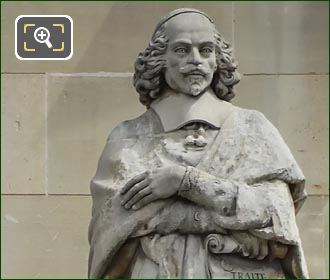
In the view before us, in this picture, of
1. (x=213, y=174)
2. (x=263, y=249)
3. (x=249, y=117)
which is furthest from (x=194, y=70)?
(x=263, y=249)

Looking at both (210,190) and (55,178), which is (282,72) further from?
(210,190)

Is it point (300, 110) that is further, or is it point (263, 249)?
point (300, 110)

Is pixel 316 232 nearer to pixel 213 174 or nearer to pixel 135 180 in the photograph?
pixel 213 174

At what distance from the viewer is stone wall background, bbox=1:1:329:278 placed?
412 inches

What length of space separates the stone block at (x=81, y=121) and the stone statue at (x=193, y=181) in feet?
6.54

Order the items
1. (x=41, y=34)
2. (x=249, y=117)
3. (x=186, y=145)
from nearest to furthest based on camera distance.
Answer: (x=186, y=145) → (x=249, y=117) → (x=41, y=34)

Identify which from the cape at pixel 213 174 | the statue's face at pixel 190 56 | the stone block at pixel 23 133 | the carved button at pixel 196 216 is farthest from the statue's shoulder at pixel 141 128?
the stone block at pixel 23 133

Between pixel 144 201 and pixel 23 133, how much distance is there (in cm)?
252

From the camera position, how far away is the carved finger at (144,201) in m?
8.16

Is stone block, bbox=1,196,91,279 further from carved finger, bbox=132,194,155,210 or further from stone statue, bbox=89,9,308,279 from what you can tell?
carved finger, bbox=132,194,155,210

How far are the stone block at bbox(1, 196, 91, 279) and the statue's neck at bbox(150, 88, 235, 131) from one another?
205cm

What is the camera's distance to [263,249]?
8148 mm

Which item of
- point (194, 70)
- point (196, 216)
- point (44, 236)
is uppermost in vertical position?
point (194, 70)

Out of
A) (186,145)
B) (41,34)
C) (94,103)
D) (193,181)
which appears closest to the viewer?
(193,181)
